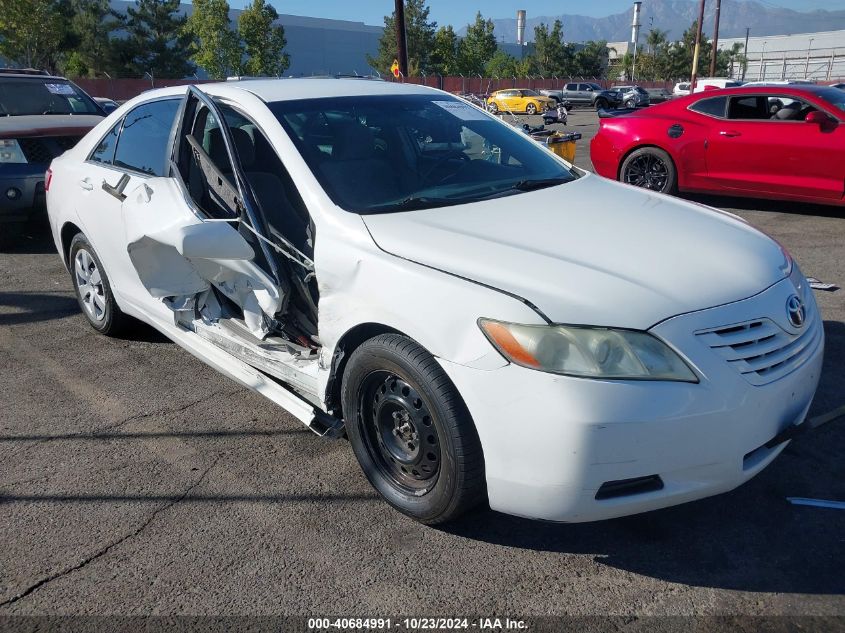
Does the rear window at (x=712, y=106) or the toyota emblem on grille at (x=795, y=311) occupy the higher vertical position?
the rear window at (x=712, y=106)

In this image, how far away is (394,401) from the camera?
110 inches

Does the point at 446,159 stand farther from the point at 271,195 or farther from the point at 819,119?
the point at 819,119

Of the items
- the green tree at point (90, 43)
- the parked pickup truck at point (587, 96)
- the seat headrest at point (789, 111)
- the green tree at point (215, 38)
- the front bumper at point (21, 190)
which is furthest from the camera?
the green tree at point (90, 43)

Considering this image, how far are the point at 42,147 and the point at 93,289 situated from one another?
3.57m

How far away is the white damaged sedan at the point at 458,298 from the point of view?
237cm

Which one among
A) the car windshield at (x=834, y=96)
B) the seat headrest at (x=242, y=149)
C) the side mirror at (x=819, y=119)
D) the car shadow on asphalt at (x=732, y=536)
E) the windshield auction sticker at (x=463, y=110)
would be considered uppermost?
the windshield auction sticker at (x=463, y=110)

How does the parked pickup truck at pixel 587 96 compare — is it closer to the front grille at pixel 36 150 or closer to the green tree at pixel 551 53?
the green tree at pixel 551 53

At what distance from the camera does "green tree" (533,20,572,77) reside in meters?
73.2

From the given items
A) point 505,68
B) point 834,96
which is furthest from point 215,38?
point 834,96

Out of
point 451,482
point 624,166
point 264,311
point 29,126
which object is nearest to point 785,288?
point 451,482

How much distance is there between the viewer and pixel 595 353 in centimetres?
237

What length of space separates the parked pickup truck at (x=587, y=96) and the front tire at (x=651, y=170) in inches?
1391

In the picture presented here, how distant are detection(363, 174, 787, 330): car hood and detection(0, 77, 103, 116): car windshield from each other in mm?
7270

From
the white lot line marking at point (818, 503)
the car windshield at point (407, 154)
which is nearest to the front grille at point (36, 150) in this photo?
the car windshield at point (407, 154)
